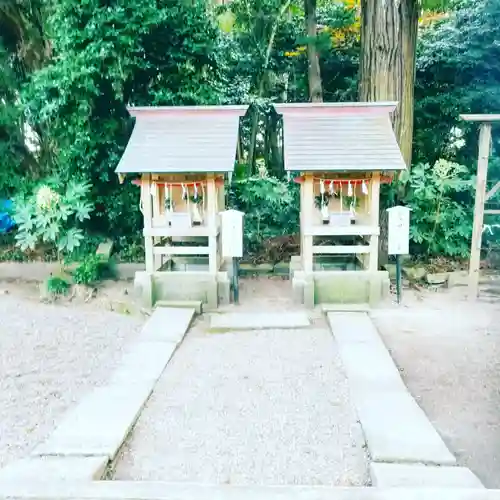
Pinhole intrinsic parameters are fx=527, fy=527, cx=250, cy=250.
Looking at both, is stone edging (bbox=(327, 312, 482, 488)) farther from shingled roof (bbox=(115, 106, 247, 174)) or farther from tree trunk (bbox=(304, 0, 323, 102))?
tree trunk (bbox=(304, 0, 323, 102))

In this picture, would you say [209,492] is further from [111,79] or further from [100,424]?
[111,79]

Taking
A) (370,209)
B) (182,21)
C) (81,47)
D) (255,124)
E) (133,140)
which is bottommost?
(370,209)

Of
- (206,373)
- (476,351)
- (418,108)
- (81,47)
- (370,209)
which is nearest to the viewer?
(206,373)

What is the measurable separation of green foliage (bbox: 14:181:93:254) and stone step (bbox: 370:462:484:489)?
18.5 feet

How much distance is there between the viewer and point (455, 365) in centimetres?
475

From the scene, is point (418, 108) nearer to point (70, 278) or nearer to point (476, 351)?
point (476, 351)

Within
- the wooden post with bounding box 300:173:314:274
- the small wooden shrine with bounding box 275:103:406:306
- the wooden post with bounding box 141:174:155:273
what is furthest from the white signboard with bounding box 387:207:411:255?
the wooden post with bounding box 141:174:155:273

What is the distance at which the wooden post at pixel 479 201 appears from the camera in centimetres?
661

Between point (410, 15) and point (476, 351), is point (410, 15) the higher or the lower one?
the higher one

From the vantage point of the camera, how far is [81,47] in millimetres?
7418

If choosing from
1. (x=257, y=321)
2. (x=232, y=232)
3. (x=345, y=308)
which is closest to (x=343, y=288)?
(x=345, y=308)

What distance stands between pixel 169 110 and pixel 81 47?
6.10ft

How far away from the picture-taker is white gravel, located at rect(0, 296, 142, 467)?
3.60m

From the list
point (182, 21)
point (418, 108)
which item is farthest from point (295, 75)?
point (182, 21)
